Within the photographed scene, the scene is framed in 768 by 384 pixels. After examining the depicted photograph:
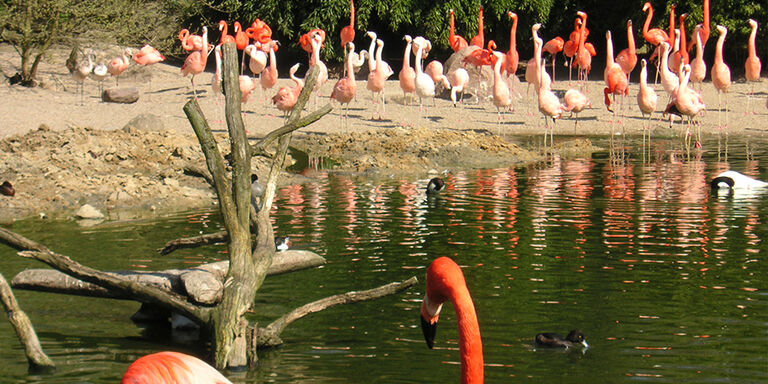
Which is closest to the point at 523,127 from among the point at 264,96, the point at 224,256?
the point at 264,96

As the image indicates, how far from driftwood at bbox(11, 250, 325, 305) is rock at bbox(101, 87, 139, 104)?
50.1 ft

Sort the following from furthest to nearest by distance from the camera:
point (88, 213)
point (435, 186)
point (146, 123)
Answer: point (146, 123)
point (435, 186)
point (88, 213)

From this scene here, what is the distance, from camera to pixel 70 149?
1304 cm

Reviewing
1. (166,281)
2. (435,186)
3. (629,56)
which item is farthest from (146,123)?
(166,281)

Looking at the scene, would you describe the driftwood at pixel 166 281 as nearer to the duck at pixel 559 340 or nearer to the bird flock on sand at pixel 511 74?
the duck at pixel 559 340

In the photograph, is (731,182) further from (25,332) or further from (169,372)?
(169,372)

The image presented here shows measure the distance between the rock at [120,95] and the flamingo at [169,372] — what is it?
18.8 meters

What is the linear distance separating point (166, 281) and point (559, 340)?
2.50 metres

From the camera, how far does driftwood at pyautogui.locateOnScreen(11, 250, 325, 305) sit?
6055mm

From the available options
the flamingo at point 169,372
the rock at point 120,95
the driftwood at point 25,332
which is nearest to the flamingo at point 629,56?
the rock at point 120,95

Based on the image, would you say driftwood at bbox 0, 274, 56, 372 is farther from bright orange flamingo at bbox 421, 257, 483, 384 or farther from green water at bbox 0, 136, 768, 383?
bright orange flamingo at bbox 421, 257, 483, 384

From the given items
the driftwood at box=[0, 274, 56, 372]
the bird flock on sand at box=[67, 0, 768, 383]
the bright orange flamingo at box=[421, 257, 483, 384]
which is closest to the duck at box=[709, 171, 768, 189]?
the bird flock on sand at box=[67, 0, 768, 383]

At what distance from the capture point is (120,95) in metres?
21.4

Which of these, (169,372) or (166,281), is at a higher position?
(169,372)
